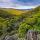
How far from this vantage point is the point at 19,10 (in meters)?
1.81

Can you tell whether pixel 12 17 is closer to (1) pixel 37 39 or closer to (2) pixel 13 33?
(2) pixel 13 33

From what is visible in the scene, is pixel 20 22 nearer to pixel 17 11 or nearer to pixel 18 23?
pixel 18 23

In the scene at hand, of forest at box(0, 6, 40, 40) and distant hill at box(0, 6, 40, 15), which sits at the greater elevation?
distant hill at box(0, 6, 40, 15)

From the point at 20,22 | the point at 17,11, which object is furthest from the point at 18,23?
the point at 17,11

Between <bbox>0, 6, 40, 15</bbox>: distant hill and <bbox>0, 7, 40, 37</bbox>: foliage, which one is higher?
<bbox>0, 6, 40, 15</bbox>: distant hill

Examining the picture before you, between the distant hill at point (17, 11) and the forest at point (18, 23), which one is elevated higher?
the distant hill at point (17, 11)

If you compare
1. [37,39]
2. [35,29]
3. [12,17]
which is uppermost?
[12,17]

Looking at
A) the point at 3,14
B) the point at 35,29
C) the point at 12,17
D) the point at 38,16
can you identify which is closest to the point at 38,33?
the point at 35,29

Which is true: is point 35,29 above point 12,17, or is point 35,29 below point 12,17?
below

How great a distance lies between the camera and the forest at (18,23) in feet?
5.55

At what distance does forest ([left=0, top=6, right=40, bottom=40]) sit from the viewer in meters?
1.69

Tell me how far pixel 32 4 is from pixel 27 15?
18cm

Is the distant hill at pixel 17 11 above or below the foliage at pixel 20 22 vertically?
above

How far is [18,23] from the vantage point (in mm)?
1733
